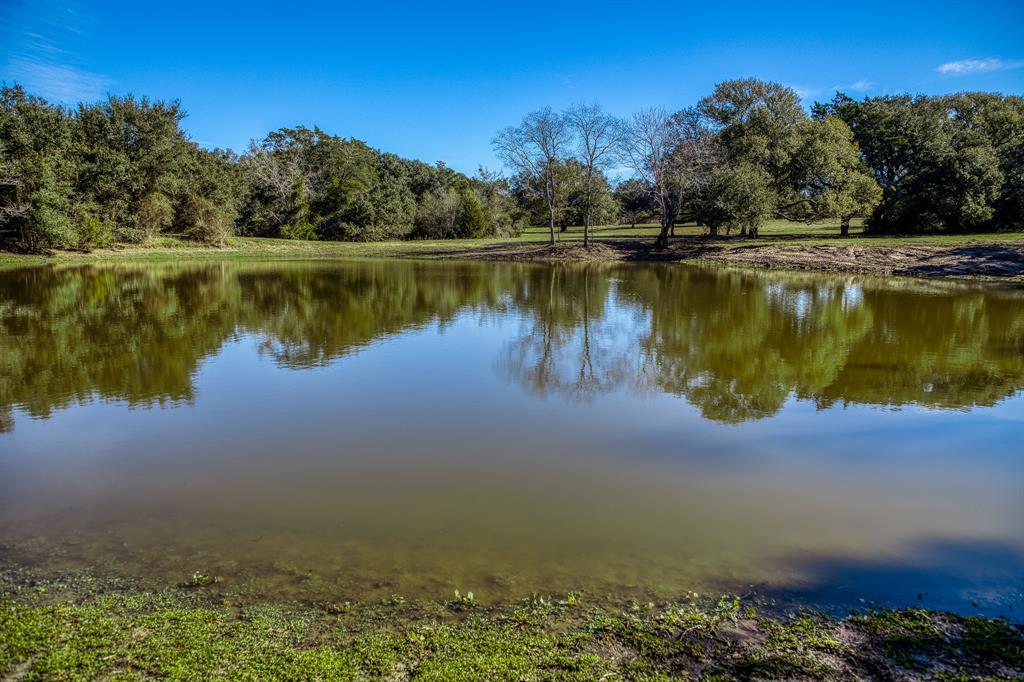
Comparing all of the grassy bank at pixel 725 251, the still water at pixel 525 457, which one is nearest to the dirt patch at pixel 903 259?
the grassy bank at pixel 725 251

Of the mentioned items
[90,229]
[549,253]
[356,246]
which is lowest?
[549,253]

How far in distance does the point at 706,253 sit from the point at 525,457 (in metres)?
37.7

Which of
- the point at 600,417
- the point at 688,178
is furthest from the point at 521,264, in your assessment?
the point at 600,417

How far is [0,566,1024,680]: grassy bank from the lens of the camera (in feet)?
12.8

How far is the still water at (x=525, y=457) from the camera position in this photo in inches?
212

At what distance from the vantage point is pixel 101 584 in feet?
16.4

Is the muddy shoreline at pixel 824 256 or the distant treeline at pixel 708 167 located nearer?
the muddy shoreline at pixel 824 256

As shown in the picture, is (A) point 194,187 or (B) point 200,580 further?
(A) point 194,187

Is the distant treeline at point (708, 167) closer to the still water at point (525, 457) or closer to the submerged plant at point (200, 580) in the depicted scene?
the still water at point (525, 457)

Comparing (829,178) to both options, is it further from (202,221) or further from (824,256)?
(202,221)

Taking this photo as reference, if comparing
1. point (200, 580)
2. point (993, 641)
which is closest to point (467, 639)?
point (200, 580)

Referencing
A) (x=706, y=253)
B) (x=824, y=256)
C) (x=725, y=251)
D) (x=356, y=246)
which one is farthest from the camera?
(x=356, y=246)

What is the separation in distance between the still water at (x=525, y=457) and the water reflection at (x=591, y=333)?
128mm

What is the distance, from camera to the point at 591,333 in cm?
1698
